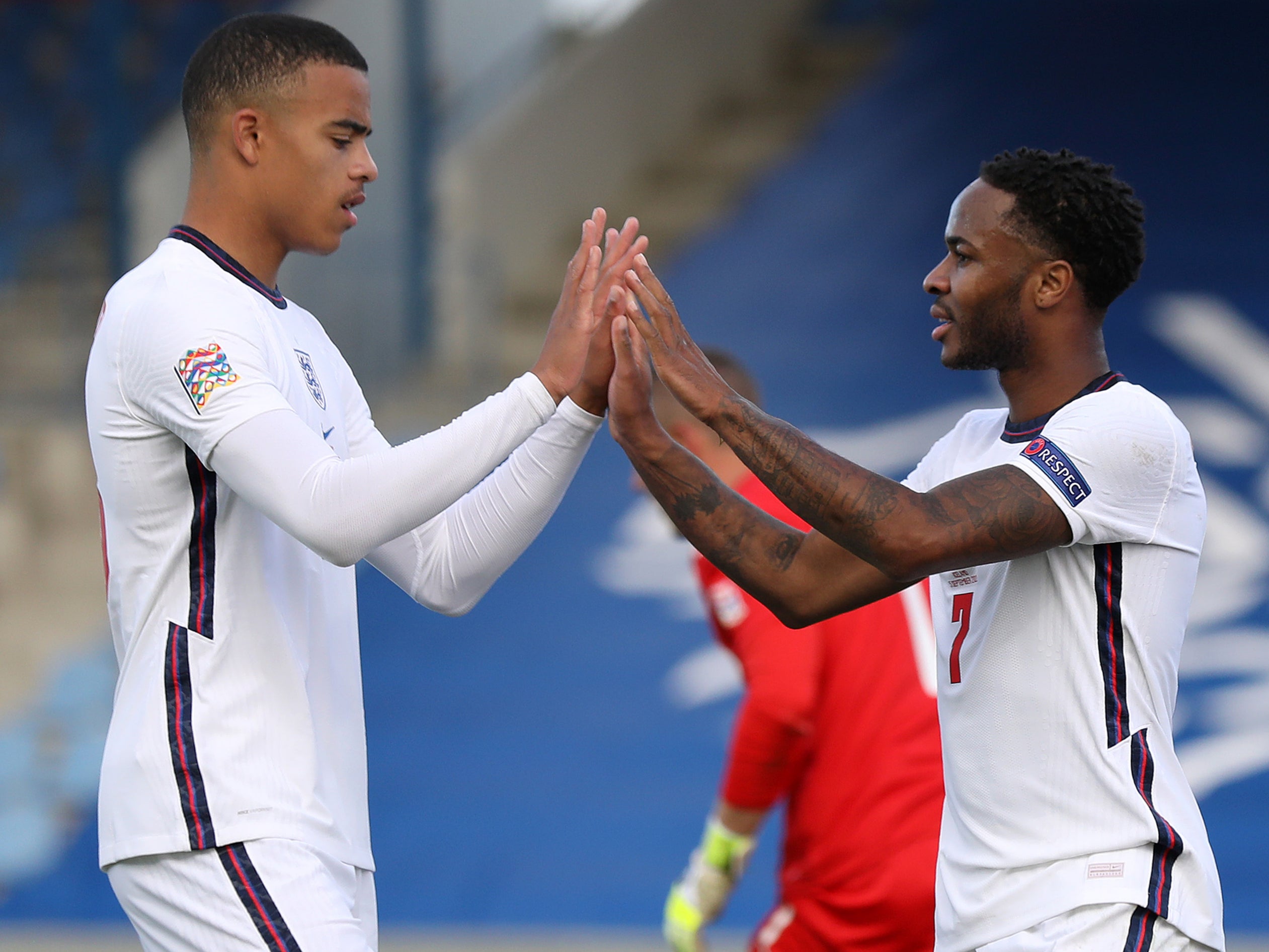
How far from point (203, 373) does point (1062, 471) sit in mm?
1283

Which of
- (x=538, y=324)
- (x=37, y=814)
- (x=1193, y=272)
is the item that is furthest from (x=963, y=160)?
(x=37, y=814)

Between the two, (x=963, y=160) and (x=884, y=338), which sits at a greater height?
(x=963, y=160)

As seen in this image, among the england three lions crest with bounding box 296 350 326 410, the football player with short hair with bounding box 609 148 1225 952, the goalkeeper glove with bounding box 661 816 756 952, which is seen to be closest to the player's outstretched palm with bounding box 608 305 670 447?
the football player with short hair with bounding box 609 148 1225 952

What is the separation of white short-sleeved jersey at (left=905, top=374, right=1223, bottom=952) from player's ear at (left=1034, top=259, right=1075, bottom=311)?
155mm

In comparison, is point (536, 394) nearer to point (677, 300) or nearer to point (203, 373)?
point (203, 373)

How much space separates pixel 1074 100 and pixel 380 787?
26.5ft

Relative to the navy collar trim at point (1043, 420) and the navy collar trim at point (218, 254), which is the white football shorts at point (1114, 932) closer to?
the navy collar trim at point (1043, 420)

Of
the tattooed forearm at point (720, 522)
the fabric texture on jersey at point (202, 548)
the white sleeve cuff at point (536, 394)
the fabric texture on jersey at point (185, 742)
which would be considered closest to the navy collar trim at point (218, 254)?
the fabric texture on jersey at point (202, 548)

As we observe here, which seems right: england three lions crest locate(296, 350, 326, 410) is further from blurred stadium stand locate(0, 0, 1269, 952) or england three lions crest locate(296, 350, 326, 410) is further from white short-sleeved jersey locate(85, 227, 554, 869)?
blurred stadium stand locate(0, 0, 1269, 952)

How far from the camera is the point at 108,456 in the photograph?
7.63 feet

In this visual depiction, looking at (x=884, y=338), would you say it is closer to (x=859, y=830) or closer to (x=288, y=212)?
(x=859, y=830)

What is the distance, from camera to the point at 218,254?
2.43m

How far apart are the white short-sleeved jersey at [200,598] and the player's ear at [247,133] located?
16 centimetres

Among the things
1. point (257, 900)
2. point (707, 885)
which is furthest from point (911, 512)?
point (707, 885)
